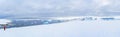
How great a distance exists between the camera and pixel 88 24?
23.5 feet

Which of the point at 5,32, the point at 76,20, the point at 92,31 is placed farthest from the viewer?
the point at 92,31

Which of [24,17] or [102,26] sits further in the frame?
[102,26]

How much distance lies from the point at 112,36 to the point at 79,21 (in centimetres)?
90

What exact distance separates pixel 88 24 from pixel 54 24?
3.84 feet

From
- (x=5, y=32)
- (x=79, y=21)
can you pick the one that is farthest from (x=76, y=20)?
(x=5, y=32)

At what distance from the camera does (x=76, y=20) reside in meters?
6.66

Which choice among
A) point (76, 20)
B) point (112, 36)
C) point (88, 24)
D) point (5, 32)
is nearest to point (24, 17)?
point (5, 32)

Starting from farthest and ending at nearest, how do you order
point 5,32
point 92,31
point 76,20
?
point 92,31
point 76,20
point 5,32

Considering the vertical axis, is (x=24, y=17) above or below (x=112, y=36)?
above

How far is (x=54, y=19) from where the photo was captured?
21.2 ft

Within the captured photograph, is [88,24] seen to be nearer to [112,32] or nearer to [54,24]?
[112,32]

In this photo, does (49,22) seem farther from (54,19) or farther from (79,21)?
(79,21)

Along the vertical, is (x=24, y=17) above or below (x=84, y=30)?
above

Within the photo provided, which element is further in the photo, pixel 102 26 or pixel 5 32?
pixel 102 26
